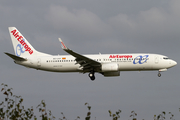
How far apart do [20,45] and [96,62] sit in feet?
54.0

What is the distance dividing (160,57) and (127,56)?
556 cm

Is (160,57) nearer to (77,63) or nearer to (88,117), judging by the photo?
(77,63)

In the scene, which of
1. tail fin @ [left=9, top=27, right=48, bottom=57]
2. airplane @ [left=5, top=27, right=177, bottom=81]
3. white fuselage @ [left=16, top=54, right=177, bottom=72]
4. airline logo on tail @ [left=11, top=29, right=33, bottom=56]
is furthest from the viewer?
airline logo on tail @ [left=11, top=29, right=33, bottom=56]

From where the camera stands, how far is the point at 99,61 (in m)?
49.1

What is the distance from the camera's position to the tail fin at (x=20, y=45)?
54.0 metres

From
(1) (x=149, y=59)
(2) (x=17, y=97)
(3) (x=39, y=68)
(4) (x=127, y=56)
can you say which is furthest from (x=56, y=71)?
(2) (x=17, y=97)

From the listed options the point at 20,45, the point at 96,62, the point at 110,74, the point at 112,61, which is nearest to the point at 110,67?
the point at 112,61

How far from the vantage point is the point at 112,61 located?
48312 millimetres

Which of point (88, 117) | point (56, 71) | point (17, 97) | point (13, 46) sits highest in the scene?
point (13, 46)

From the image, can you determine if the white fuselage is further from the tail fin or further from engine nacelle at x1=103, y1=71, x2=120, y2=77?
the tail fin

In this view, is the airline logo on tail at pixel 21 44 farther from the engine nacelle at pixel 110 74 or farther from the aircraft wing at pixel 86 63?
the engine nacelle at pixel 110 74

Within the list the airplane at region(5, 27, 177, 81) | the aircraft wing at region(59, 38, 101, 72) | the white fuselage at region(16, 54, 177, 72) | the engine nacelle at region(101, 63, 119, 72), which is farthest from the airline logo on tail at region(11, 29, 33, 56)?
the engine nacelle at region(101, 63, 119, 72)

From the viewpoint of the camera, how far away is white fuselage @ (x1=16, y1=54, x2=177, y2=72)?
156ft

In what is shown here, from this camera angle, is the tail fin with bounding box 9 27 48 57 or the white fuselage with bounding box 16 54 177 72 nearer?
the white fuselage with bounding box 16 54 177 72
